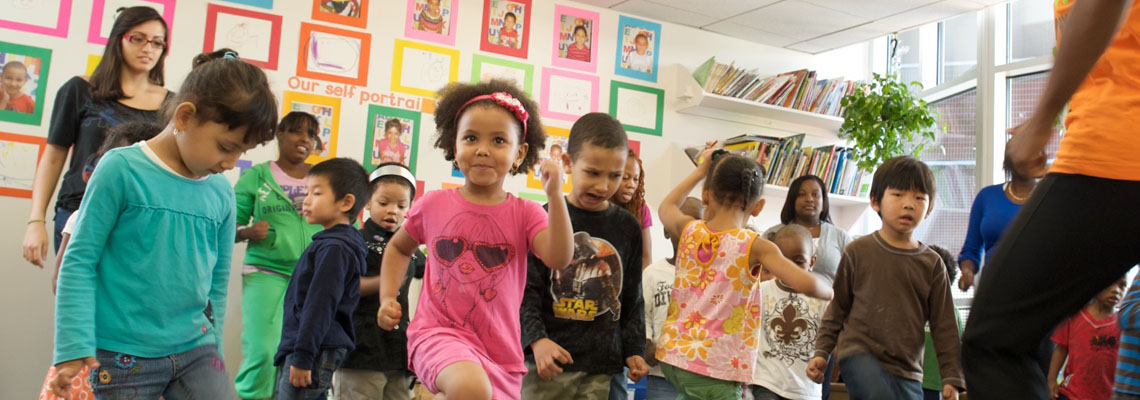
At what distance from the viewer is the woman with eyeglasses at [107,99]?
3131mm

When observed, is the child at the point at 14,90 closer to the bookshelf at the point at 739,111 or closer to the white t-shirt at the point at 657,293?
the white t-shirt at the point at 657,293

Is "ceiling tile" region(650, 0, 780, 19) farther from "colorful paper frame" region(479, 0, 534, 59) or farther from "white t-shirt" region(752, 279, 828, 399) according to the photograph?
"white t-shirt" region(752, 279, 828, 399)

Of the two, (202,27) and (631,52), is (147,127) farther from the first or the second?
(631,52)

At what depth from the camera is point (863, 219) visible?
6.20 m

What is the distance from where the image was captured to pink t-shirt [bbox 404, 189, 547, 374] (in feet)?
6.62

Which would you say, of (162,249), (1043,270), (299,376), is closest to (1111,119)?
(1043,270)

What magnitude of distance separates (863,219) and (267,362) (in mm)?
4534

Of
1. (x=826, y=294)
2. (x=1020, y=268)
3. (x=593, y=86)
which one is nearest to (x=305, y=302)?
(x=826, y=294)

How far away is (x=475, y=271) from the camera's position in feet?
6.74

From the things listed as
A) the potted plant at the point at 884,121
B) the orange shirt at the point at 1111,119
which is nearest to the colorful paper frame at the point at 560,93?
the potted plant at the point at 884,121

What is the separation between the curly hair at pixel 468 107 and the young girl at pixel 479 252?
4cm

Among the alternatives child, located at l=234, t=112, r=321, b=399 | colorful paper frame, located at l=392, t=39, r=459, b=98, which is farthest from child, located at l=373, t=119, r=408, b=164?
child, located at l=234, t=112, r=321, b=399

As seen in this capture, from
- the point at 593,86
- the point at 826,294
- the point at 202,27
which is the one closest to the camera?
the point at 826,294

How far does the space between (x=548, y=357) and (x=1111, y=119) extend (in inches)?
55.2
